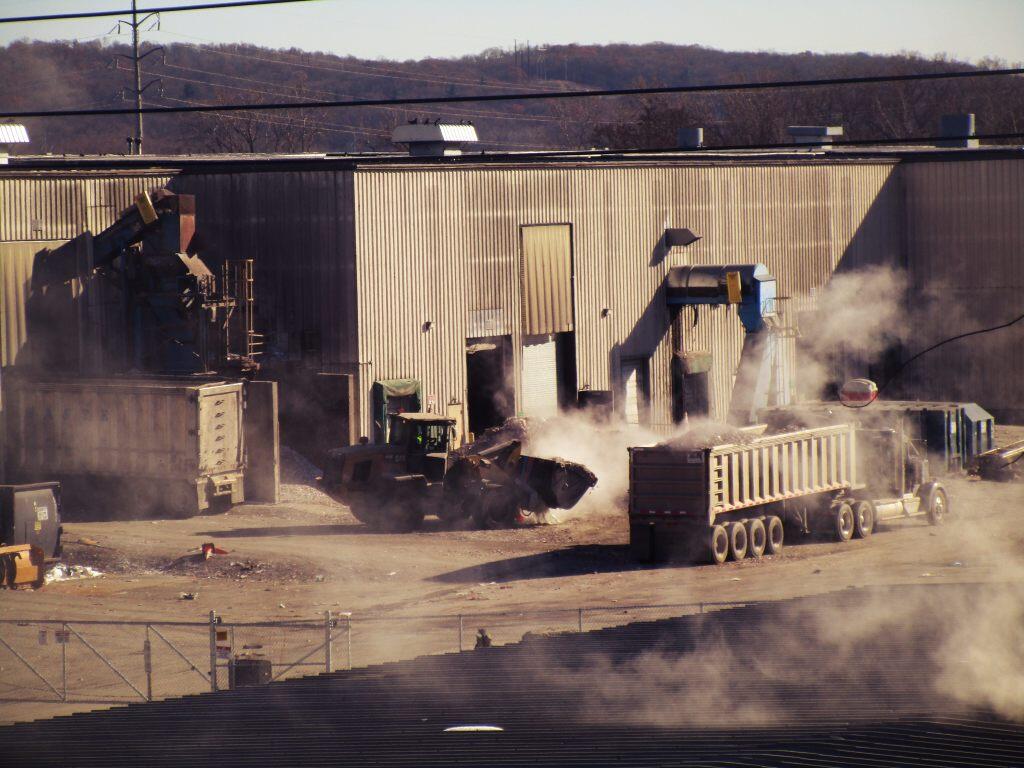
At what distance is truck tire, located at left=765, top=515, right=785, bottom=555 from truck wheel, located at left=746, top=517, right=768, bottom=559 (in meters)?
0.21

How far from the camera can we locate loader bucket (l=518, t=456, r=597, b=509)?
31500mm

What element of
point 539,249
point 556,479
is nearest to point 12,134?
point 539,249

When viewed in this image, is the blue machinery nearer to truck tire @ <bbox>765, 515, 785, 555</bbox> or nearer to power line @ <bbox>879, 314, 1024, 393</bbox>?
power line @ <bbox>879, 314, 1024, 393</bbox>

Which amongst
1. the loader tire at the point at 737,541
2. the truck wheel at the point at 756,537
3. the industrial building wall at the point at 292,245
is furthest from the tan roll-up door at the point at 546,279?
the loader tire at the point at 737,541

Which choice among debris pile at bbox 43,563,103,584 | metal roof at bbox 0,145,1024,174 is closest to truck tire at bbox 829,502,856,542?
metal roof at bbox 0,145,1024,174

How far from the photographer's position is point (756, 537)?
2911cm

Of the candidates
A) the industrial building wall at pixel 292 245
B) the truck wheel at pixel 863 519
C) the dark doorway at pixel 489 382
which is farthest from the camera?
the dark doorway at pixel 489 382

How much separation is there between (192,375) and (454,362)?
7.93 m

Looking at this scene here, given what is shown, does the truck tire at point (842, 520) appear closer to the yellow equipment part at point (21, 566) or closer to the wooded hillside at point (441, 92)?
the yellow equipment part at point (21, 566)

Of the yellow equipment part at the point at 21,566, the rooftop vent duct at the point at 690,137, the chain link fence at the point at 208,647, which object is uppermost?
the rooftop vent duct at the point at 690,137

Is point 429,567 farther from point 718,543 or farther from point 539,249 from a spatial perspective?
point 539,249

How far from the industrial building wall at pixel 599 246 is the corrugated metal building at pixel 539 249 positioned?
6 cm

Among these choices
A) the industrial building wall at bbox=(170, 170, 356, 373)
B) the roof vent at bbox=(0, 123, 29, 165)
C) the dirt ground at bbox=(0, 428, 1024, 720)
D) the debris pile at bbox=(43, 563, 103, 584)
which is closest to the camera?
the dirt ground at bbox=(0, 428, 1024, 720)

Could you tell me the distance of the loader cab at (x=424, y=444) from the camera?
31734 millimetres
